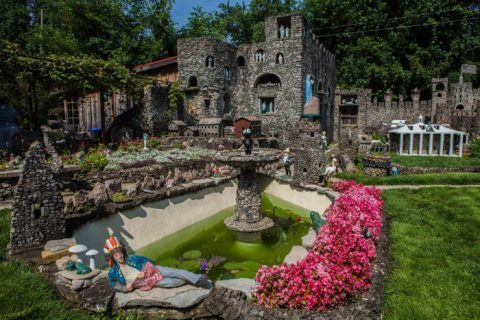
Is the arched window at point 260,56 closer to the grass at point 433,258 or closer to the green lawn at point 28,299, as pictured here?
the grass at point 433,258

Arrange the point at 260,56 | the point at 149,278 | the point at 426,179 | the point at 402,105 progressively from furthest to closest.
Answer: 1. the point at 402,105
2. the point at 260,56
3. the point at 426,179
4. the point at 149,278

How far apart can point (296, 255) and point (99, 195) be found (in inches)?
228

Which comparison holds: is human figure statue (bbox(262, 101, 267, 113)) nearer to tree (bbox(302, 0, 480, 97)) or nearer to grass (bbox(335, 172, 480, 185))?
tree (bbox(302, 0, 480, 97))

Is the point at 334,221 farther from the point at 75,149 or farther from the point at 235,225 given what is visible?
the point at 75,149

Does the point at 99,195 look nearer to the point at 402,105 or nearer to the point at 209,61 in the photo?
the point at 209,61

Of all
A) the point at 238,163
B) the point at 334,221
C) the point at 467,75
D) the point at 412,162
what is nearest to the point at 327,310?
the point at 334,221

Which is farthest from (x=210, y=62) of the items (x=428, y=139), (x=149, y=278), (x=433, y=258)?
(x=149, y=278)

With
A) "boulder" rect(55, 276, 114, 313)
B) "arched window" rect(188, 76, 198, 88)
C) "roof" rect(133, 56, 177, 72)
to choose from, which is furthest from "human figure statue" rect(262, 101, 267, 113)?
"boulder" rect(55, 276, 114, 313)

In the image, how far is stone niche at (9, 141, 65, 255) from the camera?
22.5 feet

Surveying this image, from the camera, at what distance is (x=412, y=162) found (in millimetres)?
18000

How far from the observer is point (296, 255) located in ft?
24.2

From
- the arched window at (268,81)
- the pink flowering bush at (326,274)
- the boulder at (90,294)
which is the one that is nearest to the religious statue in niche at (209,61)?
the arched window at (268,81)

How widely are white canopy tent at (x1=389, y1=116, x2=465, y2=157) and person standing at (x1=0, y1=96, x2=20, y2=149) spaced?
74.1ft

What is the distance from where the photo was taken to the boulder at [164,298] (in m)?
5.29
